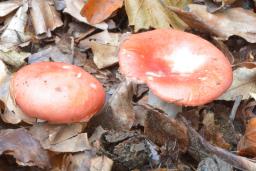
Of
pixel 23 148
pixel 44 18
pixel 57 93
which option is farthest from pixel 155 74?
pixel 44 18

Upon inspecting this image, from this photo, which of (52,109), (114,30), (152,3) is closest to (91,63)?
(114,30)

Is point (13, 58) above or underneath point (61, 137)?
above

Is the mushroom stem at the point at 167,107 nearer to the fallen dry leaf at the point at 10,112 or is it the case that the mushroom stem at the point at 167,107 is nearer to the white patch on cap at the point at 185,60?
the white patch on cap at the point at 185,60

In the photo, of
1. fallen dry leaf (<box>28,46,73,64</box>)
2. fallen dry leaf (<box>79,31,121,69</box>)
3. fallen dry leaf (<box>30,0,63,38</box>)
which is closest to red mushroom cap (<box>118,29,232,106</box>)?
fallen dry leaf (<box>79,31,121,69</box>)

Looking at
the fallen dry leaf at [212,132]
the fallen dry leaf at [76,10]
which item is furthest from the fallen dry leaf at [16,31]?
the fallen dry leaf at [212,132]

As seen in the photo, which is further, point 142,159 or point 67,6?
point 67,6

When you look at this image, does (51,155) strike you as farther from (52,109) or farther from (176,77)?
(176,77)

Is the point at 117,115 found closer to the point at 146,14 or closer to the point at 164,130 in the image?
the point at 164,130
